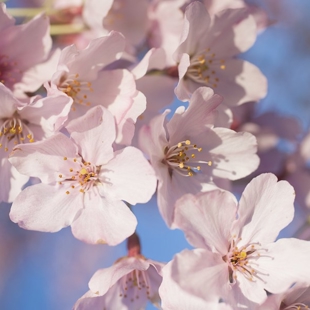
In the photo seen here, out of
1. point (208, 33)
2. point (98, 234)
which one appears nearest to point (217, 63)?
point (208, 33)

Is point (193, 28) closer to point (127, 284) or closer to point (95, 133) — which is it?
point (95, 133)

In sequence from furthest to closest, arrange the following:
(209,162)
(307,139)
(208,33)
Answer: (307,139) < (208,33) < (209,162)

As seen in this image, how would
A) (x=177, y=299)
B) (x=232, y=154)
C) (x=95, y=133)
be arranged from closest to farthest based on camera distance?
(x=177, y=299) < (x=95, y=133) < (x=232, y=154)

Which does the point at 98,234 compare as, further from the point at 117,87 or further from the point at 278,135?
the point at 278,135

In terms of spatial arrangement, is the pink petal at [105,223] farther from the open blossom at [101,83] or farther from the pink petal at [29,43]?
the pink petal at [29,43]

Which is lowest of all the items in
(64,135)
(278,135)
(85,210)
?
(278,135)

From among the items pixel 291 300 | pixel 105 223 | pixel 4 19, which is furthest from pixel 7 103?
pixel 291 300
